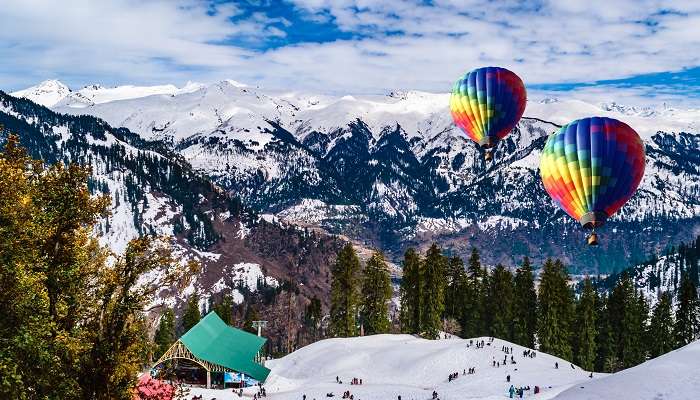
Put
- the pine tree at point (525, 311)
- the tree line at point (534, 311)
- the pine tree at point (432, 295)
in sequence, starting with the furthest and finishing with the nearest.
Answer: the pine tree at point (525, 311)
the pine tree at point (432, 295)
the tree line at point (534, 311)

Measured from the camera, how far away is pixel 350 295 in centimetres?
10600

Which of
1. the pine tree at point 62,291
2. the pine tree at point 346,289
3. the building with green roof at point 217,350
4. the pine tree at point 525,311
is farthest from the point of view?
the pine tree at point 346,289

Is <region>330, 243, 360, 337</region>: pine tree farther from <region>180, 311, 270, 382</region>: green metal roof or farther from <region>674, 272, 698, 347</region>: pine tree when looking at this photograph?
<region>674, 272, 698, 347</region>: pine tree

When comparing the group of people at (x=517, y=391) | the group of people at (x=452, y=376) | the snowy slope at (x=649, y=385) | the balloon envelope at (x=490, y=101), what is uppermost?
the balloon envelope at (x=490, y=101)

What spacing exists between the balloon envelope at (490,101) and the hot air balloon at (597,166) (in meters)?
25.8

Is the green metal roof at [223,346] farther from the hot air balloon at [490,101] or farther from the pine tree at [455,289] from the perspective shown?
the hot air balloon at [490,101]

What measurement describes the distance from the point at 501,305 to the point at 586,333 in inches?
546

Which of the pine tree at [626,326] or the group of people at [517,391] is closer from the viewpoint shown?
the group of people at [517,391]

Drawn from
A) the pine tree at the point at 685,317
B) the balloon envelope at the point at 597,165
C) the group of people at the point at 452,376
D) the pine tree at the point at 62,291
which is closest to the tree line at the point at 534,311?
→ the pine tree at the point at 685,317

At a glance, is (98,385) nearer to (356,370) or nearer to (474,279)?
(356,370)

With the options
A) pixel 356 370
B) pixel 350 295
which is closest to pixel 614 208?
pixel 356 370

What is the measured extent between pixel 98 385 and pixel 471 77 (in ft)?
235

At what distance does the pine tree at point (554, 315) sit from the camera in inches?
3816

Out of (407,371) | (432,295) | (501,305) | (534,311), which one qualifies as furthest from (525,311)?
(407,371)
